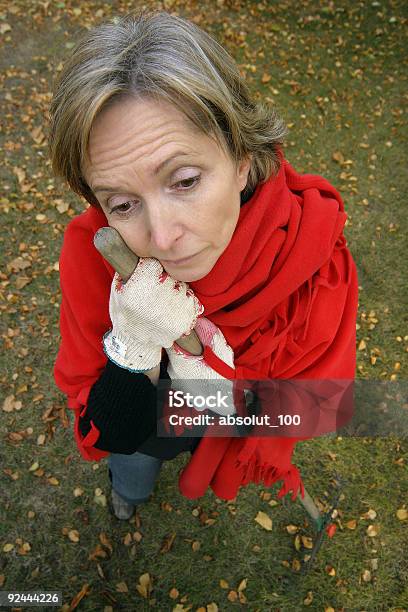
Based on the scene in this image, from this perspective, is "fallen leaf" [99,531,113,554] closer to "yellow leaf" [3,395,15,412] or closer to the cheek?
"yellow leaf" [3,395,15,412]

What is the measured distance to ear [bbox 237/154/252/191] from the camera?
1.78 meters

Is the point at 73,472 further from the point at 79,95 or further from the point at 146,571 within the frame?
the point at 79,95

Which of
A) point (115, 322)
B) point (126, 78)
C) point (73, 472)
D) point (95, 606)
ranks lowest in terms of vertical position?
point (95, 606)

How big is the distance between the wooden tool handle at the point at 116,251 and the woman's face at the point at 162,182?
0.06m

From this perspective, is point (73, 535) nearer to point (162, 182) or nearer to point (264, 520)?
point (264, 520)

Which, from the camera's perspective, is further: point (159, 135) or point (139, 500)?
point (139, 500)

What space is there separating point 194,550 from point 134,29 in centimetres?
313

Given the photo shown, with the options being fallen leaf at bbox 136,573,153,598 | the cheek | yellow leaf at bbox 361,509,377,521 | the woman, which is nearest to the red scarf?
the woman

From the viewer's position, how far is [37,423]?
3.91 meters

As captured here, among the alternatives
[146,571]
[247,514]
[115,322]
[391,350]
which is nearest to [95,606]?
[146,571]

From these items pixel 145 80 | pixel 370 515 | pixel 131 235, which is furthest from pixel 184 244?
pixel 370 515

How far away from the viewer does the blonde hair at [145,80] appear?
1.45 meters

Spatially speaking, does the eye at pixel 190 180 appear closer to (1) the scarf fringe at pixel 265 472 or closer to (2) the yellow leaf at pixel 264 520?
(1) the scarf fringe at pixel 265 472

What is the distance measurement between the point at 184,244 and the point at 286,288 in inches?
20.2
